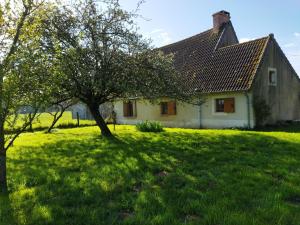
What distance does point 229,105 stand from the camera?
19.7m

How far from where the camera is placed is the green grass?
4.75 meters

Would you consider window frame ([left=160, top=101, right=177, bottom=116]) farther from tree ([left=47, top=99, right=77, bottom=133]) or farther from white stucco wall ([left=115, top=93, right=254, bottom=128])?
tree ([left=47, top=99, right=77, bottom=133])

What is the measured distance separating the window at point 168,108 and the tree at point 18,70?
16.9 metres

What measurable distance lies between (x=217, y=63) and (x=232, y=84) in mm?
3254

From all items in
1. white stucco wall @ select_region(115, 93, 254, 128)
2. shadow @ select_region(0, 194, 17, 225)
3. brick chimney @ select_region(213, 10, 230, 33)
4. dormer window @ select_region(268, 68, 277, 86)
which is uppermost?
brick chimney @ select_region(213, 10, 230, 33)

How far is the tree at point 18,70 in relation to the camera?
5.90m

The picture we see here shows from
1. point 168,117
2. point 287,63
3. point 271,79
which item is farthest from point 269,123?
point 168,117

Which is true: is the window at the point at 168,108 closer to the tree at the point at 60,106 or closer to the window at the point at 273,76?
A: the window at the point at 273,76

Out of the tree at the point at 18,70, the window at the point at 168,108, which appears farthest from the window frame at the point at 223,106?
the tree at the point at 18,70

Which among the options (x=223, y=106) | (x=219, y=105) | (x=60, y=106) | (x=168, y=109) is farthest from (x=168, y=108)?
(x=60, y=106)

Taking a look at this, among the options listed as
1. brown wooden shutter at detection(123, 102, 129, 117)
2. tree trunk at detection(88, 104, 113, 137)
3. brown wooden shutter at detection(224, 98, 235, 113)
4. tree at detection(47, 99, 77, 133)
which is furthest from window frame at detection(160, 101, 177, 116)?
tree trunk at detection(88, 104, 113, 137)

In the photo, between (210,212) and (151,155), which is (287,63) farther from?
(210,212)

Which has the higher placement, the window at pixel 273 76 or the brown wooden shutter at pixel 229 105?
the window at pixel 273 76

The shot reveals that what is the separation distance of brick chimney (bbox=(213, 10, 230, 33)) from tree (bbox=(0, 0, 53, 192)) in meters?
19.4
